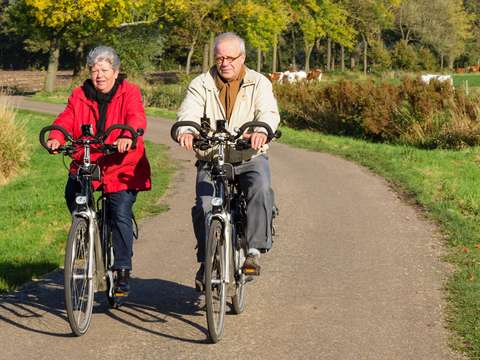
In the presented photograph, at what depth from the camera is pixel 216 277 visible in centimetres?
577

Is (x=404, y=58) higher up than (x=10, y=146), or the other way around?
(x=404, y=58)

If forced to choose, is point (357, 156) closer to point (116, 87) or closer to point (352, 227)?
point (352, 227)

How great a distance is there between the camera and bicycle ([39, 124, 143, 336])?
5684 millimetres

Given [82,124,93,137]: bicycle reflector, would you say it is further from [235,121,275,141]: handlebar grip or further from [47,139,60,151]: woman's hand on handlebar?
[235,121,275,141]: handlebar grip

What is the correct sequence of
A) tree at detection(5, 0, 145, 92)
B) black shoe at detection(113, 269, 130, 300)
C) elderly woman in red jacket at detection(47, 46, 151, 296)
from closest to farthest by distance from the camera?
elderly woman in red jacket at detection(47, 46, 151, 296)
black shoe at detection(113, 269, 130, 300)
tree at detection(5, 0, 145, 92)

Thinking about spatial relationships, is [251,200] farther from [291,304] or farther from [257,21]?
[257,21]

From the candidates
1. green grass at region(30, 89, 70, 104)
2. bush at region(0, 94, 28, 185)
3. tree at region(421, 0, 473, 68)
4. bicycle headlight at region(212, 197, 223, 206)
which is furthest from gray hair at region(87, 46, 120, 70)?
tree at region(421, 0, 473, 68)

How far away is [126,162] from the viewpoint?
21.0 ft

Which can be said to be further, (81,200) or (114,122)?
(114,122)

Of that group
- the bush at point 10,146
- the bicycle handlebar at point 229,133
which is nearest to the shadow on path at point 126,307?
the bicycle handlebar at point 229,133

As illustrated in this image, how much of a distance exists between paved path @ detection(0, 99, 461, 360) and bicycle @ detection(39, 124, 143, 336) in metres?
0.23

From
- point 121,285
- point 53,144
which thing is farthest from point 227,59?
point 121,285

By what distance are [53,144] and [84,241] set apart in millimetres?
715

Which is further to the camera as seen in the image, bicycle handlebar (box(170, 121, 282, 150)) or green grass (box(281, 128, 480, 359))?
green grass (box(281, 128, 480, 359))
